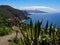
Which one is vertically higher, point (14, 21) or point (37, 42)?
point (14, 21)

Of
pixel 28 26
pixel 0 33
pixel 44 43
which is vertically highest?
pixel 28 26

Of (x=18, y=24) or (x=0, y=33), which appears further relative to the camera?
(x=0, y=33)

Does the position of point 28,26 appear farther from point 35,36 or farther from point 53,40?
point 53,40

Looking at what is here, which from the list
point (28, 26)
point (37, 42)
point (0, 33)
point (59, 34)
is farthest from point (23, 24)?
point (0, 33)

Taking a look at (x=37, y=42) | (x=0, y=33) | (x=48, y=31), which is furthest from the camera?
(x=0, y=33)

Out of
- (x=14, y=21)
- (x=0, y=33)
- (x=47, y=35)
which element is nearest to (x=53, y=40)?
(x=47, y=35)

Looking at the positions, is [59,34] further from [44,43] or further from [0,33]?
[0,33]

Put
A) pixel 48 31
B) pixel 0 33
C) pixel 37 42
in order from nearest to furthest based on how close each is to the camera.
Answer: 1. pixel 37 42
2. pixel 48 31
3. pixel 0 33
